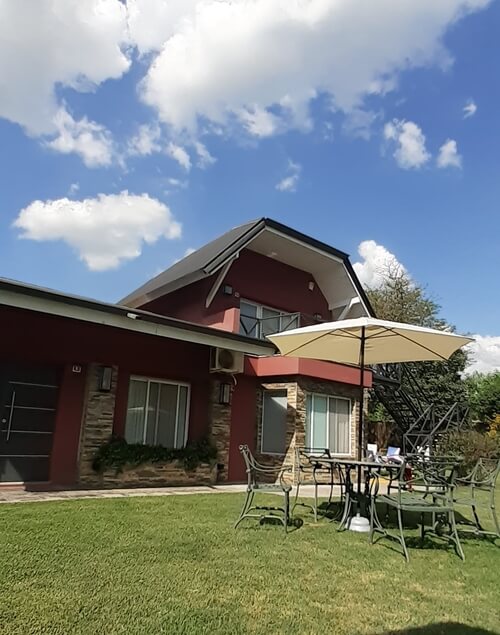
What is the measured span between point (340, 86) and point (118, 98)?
4.71 metres

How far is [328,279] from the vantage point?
54.0 feet

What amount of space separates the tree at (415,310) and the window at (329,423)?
13.1 m

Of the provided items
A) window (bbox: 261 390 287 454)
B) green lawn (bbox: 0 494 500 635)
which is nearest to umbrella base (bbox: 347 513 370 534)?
green lawn (bbox: 0 494 500 635)

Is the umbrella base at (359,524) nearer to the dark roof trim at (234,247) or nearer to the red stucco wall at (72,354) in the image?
the red stucco wall at (72,354)

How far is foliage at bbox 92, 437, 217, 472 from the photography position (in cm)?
952

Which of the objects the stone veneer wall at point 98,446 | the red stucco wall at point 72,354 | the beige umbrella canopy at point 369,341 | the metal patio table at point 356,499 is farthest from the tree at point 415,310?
the metal patio table at point 356,499

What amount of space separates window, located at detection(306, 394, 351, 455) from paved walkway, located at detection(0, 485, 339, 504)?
184 centimetres

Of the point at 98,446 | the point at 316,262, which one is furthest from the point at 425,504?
the point at 316,262

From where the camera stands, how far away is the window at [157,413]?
35.0 ft

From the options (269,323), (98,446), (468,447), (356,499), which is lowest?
(356,499)

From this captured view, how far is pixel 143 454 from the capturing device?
10.0 m

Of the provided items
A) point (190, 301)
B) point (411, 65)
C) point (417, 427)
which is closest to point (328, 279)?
point (190, 301)

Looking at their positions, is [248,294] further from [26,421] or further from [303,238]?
[26,421]

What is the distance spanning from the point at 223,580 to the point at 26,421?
6574 millimetres
